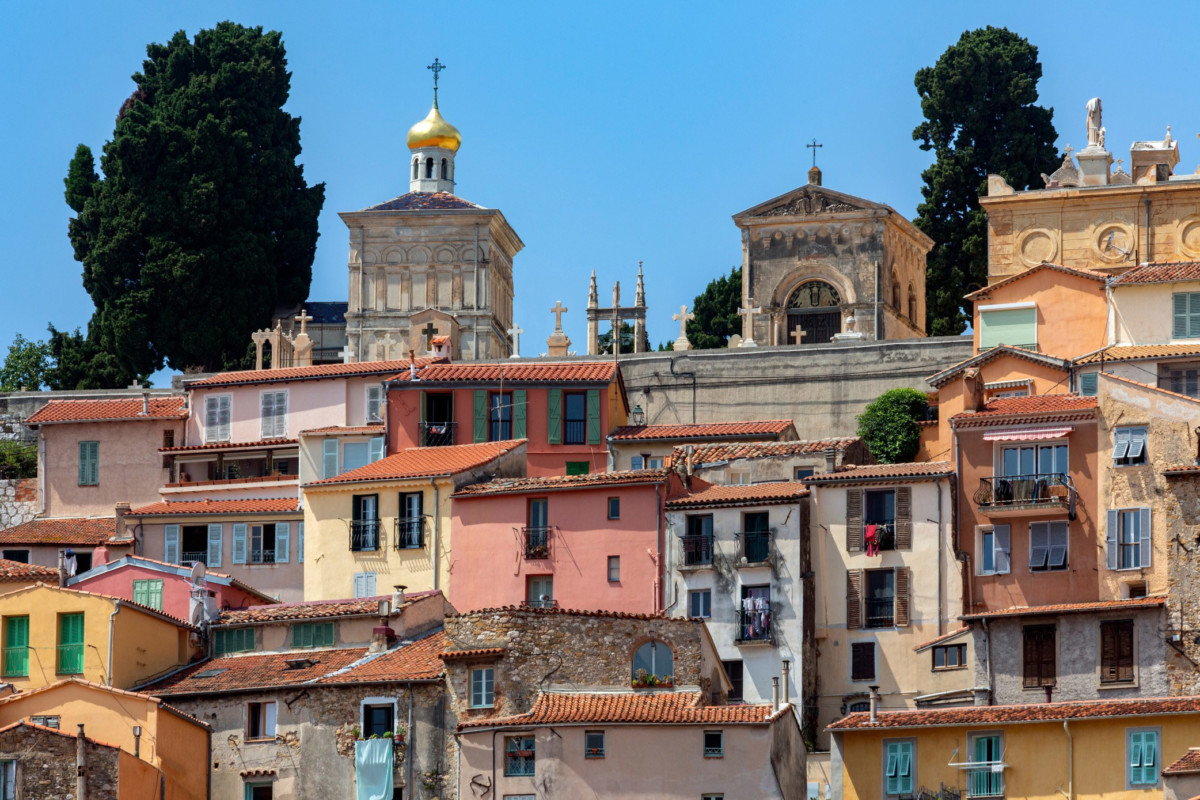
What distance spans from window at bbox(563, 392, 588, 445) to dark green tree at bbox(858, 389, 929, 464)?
7.81 m

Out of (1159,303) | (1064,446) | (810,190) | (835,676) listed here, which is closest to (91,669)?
(835,676)

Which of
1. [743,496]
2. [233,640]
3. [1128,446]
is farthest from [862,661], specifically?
[233,640]

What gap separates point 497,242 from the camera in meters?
103

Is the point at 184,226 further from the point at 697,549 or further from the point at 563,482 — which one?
the point at 697,549

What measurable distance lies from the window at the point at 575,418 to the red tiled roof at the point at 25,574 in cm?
1445

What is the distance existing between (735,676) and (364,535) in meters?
11.3

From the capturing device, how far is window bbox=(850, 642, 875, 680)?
61812 mm

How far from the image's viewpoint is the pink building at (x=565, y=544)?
208ft

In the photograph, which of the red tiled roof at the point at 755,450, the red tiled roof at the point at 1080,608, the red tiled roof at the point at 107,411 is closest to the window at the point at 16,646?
the red tiled roof at the point at 755,450

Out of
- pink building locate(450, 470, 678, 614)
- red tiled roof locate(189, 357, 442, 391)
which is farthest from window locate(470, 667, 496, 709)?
red tiled roof locate(189, 357, 442, 391)

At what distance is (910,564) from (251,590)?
15.7 meters

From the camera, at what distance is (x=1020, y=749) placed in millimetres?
52531

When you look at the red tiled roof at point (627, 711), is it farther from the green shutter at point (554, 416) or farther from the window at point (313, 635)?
the green shutter at point (554, 416)

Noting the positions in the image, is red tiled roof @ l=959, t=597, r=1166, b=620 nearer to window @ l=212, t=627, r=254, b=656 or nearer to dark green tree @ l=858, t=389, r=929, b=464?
dark green tree @ l=858, t=389, r=929, b=464
